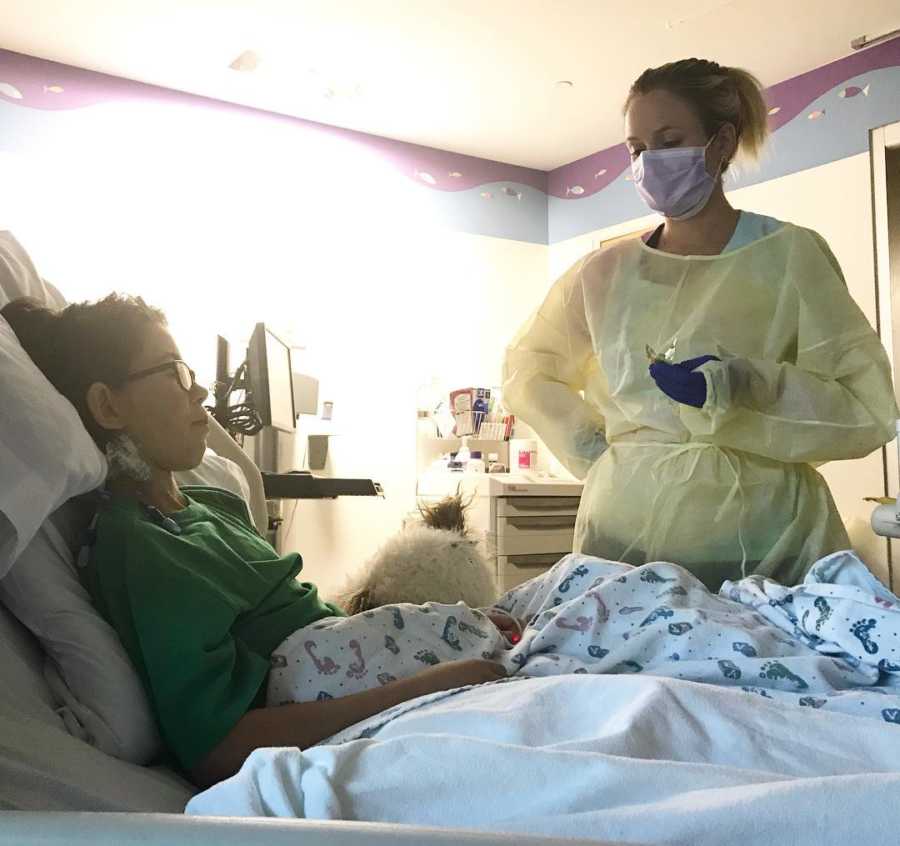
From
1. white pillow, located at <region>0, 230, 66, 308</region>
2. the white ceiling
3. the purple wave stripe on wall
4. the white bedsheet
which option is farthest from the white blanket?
the purple wave stripe on wall

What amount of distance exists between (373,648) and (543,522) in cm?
231

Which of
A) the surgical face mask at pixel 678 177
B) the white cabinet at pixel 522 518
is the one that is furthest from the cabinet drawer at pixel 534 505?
the surgical face mask at pixel 678 177

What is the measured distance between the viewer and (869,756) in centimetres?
65

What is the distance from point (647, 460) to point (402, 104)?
2.70 metres

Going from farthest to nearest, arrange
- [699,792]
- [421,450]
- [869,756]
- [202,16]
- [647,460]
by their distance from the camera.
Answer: [421,450] < [202,16] < [647,460] < [869,756] < [699,792]

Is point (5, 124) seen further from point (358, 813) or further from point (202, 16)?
point (358, 813)

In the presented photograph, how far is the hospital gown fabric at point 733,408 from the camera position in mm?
1429

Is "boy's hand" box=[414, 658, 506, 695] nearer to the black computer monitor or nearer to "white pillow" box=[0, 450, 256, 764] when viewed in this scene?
"white pillow" box=[0, 450, 256, 764]

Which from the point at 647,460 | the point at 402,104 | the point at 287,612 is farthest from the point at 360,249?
the point at 287,612

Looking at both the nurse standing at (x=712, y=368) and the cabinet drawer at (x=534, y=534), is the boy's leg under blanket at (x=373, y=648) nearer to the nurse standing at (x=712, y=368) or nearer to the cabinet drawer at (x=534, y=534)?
the nurse standing at (x=712, y=368)

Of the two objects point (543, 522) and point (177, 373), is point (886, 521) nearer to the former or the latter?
point (543, 522)

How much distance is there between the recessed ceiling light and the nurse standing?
2.07 m

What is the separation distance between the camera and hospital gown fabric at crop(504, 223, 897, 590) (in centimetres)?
143

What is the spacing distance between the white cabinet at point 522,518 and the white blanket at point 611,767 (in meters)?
2.31
